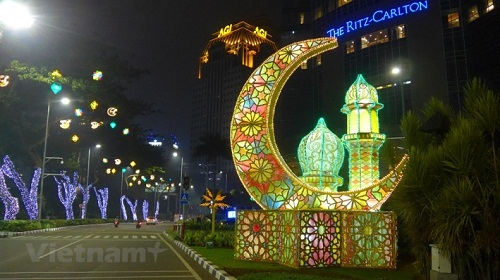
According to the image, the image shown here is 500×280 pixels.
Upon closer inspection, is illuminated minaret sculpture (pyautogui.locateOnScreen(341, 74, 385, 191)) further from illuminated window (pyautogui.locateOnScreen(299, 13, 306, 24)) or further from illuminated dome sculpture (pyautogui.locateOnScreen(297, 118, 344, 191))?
illuminated window (pyautogui.locateOnScreen(299, 13, 306, 24))

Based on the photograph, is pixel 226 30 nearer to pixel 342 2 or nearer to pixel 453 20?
pixel 342 2

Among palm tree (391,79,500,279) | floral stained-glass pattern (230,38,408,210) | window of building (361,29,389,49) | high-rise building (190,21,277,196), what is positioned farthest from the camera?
high-rise building (190,21,277,196)

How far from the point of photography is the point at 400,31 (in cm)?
4009

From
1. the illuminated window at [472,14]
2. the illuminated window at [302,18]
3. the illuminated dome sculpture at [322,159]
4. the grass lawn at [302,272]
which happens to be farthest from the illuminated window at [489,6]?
the grass lawn at [302,272]

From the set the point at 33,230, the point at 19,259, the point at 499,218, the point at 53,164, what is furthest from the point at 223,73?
the point at 499,218

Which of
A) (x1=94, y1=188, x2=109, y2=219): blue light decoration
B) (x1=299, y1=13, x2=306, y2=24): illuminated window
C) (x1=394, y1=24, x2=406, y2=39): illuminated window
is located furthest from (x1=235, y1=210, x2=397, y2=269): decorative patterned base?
(x1=94, y1=188, x2=109, y2=219): blue light decoration

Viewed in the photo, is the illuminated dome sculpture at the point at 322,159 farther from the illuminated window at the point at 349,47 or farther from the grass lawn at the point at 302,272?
the illuminated window at the point at 349,47

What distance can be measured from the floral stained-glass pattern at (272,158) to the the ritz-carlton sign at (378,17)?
30797mm

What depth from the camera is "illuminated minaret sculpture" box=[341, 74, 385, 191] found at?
12.3 m

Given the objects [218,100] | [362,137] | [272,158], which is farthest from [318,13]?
[218,100]

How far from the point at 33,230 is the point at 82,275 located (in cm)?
2051

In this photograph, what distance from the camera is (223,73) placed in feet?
336

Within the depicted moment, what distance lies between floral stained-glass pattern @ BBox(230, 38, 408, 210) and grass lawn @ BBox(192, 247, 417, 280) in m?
1.48

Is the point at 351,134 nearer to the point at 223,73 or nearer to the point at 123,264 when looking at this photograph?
the point at 123,264
